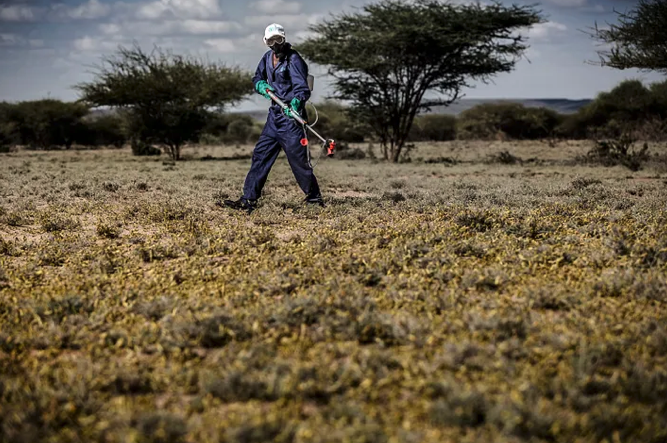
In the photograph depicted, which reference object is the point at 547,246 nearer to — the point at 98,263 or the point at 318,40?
the point at 98,263

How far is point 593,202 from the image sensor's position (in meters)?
8.31

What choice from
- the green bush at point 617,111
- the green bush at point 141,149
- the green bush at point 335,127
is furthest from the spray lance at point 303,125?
the green bush at point 617,111

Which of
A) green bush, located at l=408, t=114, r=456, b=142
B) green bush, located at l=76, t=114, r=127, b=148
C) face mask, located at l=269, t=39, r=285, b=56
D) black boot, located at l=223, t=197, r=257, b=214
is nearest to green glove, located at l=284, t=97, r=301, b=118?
face mask, located at l=269, t=39, r=285, b=56

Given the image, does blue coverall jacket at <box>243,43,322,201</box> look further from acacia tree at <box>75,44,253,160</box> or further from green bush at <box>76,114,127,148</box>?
green bush at <box>76,114,127,148</box>

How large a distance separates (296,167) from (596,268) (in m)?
3.86

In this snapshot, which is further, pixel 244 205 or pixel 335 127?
pixel 335 127

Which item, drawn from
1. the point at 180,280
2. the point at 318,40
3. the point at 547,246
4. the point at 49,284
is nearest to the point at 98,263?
the point at 49,284

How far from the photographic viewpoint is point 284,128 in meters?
7.44

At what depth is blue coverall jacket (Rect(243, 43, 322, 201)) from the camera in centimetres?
726

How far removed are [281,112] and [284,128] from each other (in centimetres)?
21

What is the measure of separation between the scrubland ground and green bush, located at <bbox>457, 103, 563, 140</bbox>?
35.5m

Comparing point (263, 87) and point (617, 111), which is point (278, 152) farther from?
point (617, 111)

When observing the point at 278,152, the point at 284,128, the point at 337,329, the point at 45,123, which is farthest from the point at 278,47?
the point at 45,123

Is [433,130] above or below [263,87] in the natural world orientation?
above
